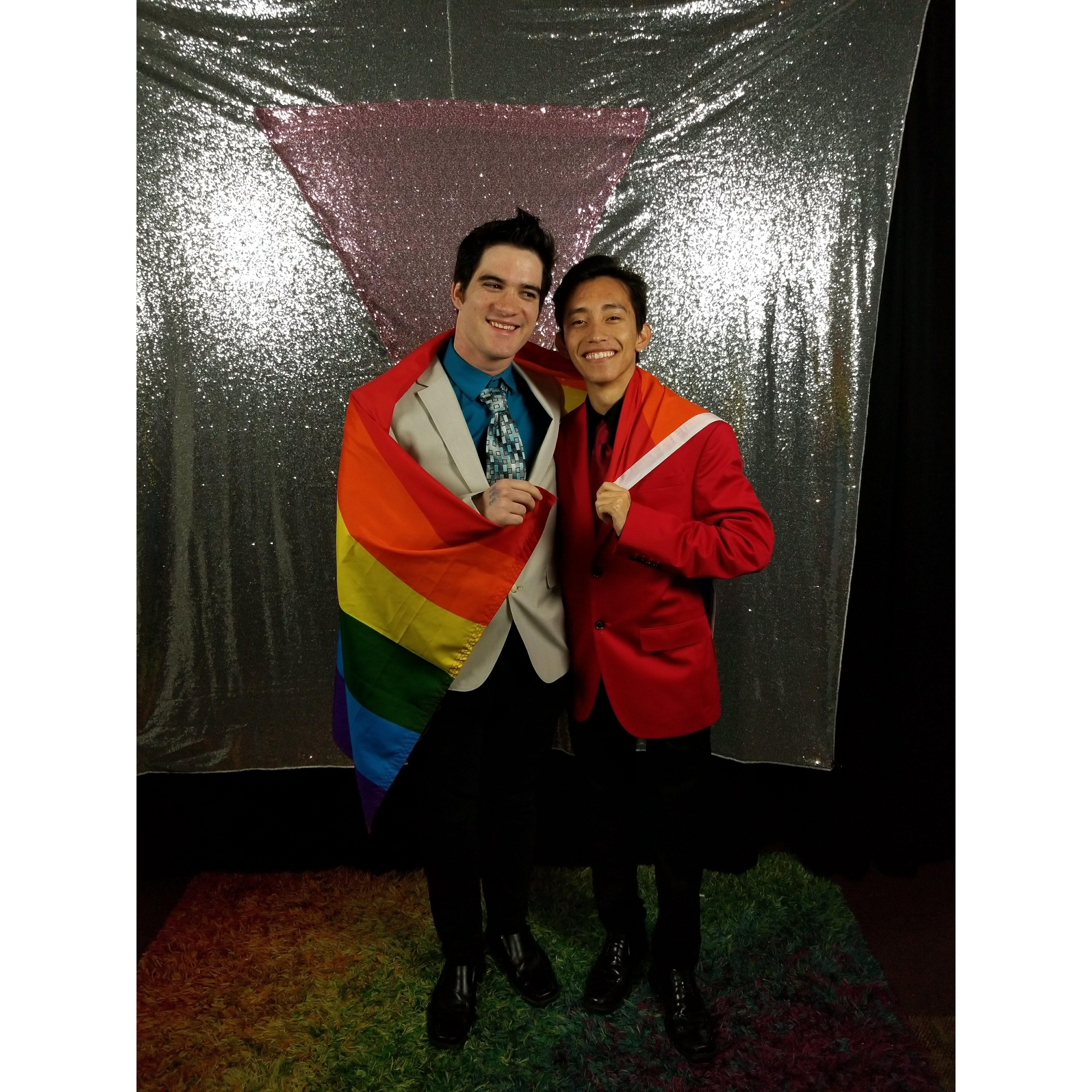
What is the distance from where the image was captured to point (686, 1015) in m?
2.00

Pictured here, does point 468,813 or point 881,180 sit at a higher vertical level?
point 881,180

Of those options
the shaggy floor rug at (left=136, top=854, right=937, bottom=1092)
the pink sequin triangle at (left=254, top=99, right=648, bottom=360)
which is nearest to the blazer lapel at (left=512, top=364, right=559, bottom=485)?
the pink sequin triangle at (left=254, top=99, right=648, bottom=360)

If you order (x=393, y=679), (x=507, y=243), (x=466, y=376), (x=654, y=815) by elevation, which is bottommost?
(x=654, y=815)

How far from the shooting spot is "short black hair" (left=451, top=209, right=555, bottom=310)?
190 cm

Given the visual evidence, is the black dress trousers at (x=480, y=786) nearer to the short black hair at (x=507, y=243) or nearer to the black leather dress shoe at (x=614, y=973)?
the black leather dress shoe at (x=614, y=973)

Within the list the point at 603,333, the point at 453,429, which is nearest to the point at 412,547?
the point at 453,429

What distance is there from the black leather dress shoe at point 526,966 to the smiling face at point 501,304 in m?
1.41

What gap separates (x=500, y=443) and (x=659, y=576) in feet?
1.48

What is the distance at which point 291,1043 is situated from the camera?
205 cm

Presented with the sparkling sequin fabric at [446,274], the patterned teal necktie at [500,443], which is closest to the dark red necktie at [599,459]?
the patterned teal necktie at [500,443]

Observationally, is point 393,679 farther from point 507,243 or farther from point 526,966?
point 507,243

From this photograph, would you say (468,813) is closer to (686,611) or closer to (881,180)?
(686,611)

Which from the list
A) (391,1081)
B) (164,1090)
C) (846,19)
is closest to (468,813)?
(391,1081)

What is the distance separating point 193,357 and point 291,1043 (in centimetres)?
179
